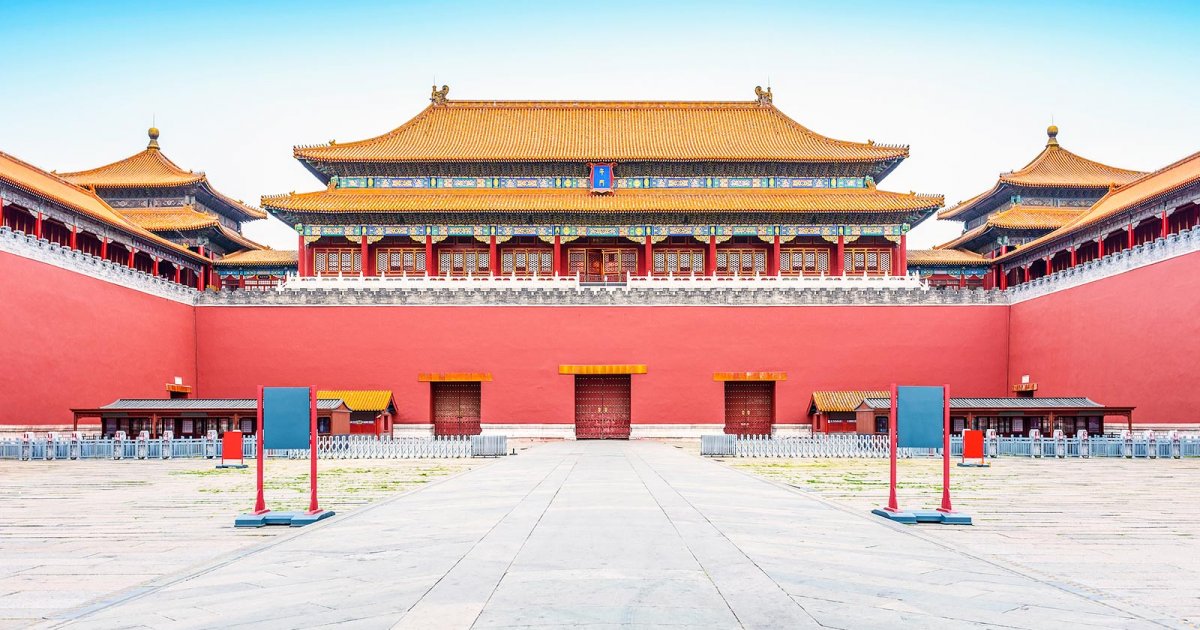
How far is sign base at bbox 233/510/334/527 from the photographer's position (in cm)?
955

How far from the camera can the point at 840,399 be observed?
95.2ft

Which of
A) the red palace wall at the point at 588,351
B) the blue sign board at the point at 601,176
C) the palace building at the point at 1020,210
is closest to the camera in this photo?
the red palace wall at the point at 588,351

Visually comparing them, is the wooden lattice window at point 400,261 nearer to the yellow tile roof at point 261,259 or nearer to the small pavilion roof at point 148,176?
the yellow tile roof at point 261,259

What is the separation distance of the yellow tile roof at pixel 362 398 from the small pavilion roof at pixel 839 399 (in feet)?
43.7

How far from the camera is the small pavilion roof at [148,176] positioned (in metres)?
37.7

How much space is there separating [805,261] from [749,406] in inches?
271

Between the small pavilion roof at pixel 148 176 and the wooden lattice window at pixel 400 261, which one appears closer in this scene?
the wooden lattice window at pixel 400 261

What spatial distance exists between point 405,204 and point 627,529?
26421 mm

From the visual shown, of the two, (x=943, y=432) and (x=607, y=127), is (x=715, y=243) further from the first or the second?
(x=943, y=432)

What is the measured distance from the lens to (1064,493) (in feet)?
43.0

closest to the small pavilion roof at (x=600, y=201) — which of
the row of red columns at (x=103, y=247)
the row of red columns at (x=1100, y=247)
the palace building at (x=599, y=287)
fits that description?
the palace building at (x=599, y=287)

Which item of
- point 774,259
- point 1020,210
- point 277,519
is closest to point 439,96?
point 774,259

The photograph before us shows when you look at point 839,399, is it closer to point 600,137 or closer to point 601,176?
point 601,176

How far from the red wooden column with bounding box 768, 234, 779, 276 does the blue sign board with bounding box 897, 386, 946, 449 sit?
22.9m
